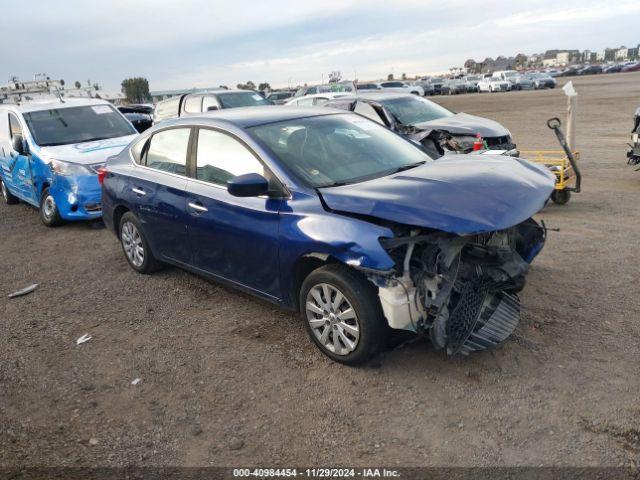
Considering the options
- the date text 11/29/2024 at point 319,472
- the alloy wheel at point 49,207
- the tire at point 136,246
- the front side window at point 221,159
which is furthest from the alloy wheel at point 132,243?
the date text 11/29/2024 at point 319,472

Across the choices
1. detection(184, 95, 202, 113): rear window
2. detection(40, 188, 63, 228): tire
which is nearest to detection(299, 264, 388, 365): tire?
detection(40, 188, 63, 228): tire

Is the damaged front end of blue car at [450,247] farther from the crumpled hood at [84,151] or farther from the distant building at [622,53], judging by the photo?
the distant building at [622,53]

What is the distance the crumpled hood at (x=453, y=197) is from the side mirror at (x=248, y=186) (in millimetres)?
428

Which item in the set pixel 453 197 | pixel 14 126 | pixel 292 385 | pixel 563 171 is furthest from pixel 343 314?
pixel 14 126

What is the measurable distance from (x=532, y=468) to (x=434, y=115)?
898cm

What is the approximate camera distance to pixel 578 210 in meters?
7.84

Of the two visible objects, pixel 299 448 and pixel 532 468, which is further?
pixel 299 448

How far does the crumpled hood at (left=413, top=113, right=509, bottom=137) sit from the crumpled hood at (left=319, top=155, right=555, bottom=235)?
5465 mm

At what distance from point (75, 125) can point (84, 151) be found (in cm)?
94

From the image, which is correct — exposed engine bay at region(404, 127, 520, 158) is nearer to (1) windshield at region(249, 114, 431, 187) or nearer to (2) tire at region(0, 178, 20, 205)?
(1) windshield at region(249, 114, 431, 187)

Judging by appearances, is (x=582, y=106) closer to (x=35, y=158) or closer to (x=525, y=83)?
(x=35, y=158)

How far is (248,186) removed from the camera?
3996mm

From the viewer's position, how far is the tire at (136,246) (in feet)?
19.4

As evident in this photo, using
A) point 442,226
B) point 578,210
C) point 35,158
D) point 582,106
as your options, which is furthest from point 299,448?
point 582,106
